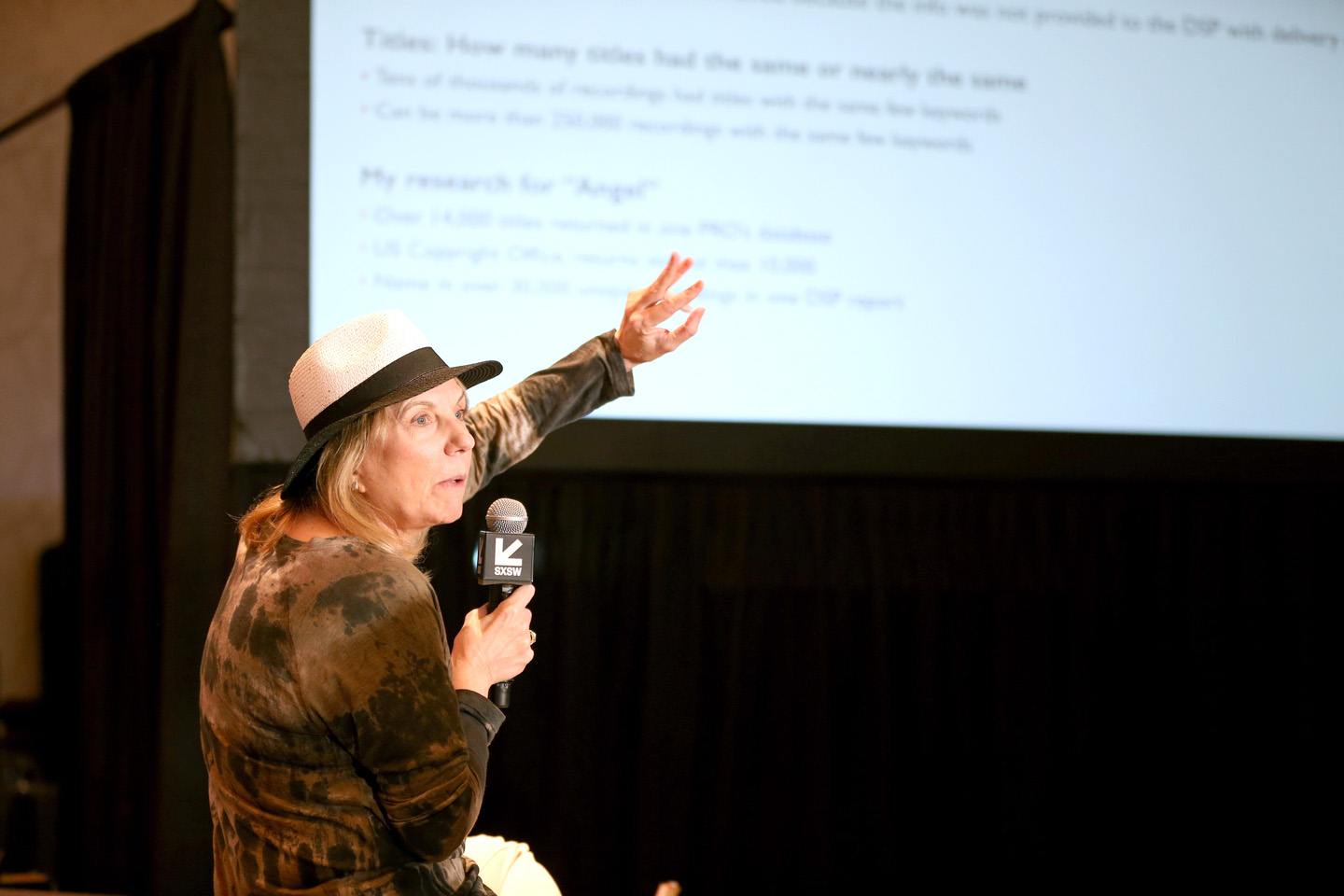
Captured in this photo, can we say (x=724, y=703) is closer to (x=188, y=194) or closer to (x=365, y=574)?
(x=365, y=574)

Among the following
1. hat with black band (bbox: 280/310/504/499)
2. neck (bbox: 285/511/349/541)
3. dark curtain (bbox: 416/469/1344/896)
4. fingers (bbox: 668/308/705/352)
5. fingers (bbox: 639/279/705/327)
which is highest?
fingers (bbox: 639/279/705/327)

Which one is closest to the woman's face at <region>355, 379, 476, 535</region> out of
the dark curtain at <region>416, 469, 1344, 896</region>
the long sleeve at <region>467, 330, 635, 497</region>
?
the long sleeve at <region>467, 330, 635, 497</region>

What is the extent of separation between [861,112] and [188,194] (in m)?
1.65

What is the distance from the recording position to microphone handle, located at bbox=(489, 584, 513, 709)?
1.29 metres

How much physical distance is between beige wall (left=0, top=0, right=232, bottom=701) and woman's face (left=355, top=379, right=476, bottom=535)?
8.91ft

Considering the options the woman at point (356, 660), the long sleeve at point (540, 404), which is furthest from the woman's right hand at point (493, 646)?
the long sleeve at point (540, 404)

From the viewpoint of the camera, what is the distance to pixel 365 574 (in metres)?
1.13

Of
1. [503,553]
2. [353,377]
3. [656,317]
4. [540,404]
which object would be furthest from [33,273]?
[503,553]

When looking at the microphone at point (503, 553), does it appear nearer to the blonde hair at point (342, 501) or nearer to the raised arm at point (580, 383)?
the blonde hair at point (342, 501)

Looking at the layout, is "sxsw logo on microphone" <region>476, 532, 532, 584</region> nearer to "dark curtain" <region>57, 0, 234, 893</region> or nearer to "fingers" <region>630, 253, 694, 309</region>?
"fingers" <region>630, 253, 694, 309</region>

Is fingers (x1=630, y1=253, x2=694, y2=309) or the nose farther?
fingers (x1=630, y1=253, x2=694, y2=309)

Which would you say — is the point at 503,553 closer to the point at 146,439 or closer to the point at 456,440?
the point at 456,440

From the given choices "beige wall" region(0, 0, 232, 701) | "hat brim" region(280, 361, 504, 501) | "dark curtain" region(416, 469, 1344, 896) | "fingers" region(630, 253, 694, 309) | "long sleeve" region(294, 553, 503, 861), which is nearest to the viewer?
"long sleeve" region(294, 553, 503, 861)

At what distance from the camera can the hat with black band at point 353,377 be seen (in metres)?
1.22
